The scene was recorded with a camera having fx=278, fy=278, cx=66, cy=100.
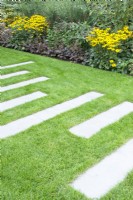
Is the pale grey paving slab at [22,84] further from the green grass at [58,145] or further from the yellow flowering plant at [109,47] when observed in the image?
the yellow flowering plant at [109,47]

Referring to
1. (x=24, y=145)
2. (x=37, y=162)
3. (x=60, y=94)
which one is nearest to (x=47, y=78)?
→ (x=60, y=94)

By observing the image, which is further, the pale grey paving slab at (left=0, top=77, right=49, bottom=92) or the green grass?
the pale grey paving slab at (left=0, top=77, right=49, bottom=92)

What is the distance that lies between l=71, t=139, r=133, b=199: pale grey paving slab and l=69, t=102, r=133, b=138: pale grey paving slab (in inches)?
16.9

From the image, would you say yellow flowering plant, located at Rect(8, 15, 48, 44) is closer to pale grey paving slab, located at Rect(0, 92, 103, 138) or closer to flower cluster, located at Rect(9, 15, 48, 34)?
flower cluster, located at Rect(9, 15, 48, 34)

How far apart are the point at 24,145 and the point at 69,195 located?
0.82 meters

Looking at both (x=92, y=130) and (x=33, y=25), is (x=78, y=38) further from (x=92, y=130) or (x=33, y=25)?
(x=92, y=130)

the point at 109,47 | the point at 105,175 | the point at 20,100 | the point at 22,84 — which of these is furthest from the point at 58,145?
the point at 109,47

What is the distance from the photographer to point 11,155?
8.35ft

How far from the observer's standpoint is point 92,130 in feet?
9.84

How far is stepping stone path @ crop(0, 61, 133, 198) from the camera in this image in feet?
7.23

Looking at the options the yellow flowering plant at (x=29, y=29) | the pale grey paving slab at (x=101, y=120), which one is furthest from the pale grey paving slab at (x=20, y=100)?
the yellow flowering plant at (x=29, y=29)

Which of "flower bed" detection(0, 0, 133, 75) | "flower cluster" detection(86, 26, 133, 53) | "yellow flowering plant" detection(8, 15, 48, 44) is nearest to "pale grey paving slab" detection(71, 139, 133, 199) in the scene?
"flower bed" detection(0, 0, 133, 75)

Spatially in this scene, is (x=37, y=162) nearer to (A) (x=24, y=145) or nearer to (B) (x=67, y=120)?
(A) (x=24, y=145)

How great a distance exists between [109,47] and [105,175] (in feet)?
10.7
